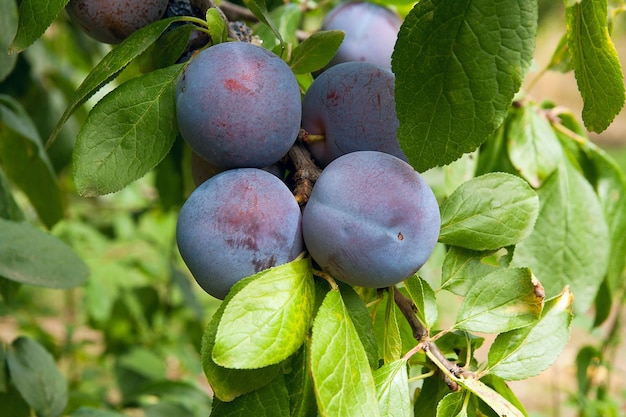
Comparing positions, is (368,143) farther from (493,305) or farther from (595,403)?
(595,403)

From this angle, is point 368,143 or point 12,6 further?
point 12,6

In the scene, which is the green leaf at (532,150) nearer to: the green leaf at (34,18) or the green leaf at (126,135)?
the green leaf at (126,135)

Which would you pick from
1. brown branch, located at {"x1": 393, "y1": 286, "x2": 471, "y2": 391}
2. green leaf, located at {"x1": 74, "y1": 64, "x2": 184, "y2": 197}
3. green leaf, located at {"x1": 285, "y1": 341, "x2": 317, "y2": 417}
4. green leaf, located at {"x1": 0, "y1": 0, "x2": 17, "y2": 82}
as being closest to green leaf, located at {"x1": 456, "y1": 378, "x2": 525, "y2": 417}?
brown branch, located at {"x1": 393, "y1": 286, "x2": 471, "y2": 391}

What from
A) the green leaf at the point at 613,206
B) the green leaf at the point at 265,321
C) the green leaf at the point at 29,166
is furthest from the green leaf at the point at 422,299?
the green leaf at the point at 29,166

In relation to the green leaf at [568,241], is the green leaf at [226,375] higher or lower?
higher

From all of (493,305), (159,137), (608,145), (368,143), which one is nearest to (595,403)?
(493,305)

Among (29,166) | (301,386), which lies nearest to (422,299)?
(301,386)
